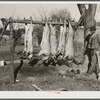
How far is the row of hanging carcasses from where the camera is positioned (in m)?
4.11

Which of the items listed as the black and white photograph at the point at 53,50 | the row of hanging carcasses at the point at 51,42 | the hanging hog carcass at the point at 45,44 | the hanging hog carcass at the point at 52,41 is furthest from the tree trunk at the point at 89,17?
the hanging hog carcass at the point at 45,44

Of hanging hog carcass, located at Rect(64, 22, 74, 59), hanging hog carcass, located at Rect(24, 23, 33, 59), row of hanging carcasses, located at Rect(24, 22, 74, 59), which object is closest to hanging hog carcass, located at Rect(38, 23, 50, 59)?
row of hanging carcasses, located at Rect(24, 22, 74, 59)

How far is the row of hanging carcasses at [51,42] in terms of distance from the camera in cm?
Result: 411

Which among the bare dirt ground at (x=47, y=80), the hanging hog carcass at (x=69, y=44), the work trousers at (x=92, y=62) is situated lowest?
the bare dirt ground at (x=47, y=80)

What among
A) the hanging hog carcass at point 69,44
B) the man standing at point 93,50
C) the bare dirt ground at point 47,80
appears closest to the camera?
the bare dirt ground at point 47,80

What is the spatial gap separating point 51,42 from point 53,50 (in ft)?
0.66

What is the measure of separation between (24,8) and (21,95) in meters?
1.95

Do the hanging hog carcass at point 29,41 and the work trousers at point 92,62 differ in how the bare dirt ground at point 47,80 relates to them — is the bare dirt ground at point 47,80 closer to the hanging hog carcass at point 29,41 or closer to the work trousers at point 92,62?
the work trousers at point 92,62

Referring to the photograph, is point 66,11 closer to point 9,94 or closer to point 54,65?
point 54,65

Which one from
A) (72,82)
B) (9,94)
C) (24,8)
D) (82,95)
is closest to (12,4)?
(24,8)

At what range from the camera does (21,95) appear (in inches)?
144

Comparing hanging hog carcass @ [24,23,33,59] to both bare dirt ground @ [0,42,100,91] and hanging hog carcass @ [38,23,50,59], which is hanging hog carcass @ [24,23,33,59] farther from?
bare dirt ground @ [0,42,100,91]

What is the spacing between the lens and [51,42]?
166 inches

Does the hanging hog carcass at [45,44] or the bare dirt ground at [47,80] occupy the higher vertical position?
the hanging hog carcass at [45,44]
